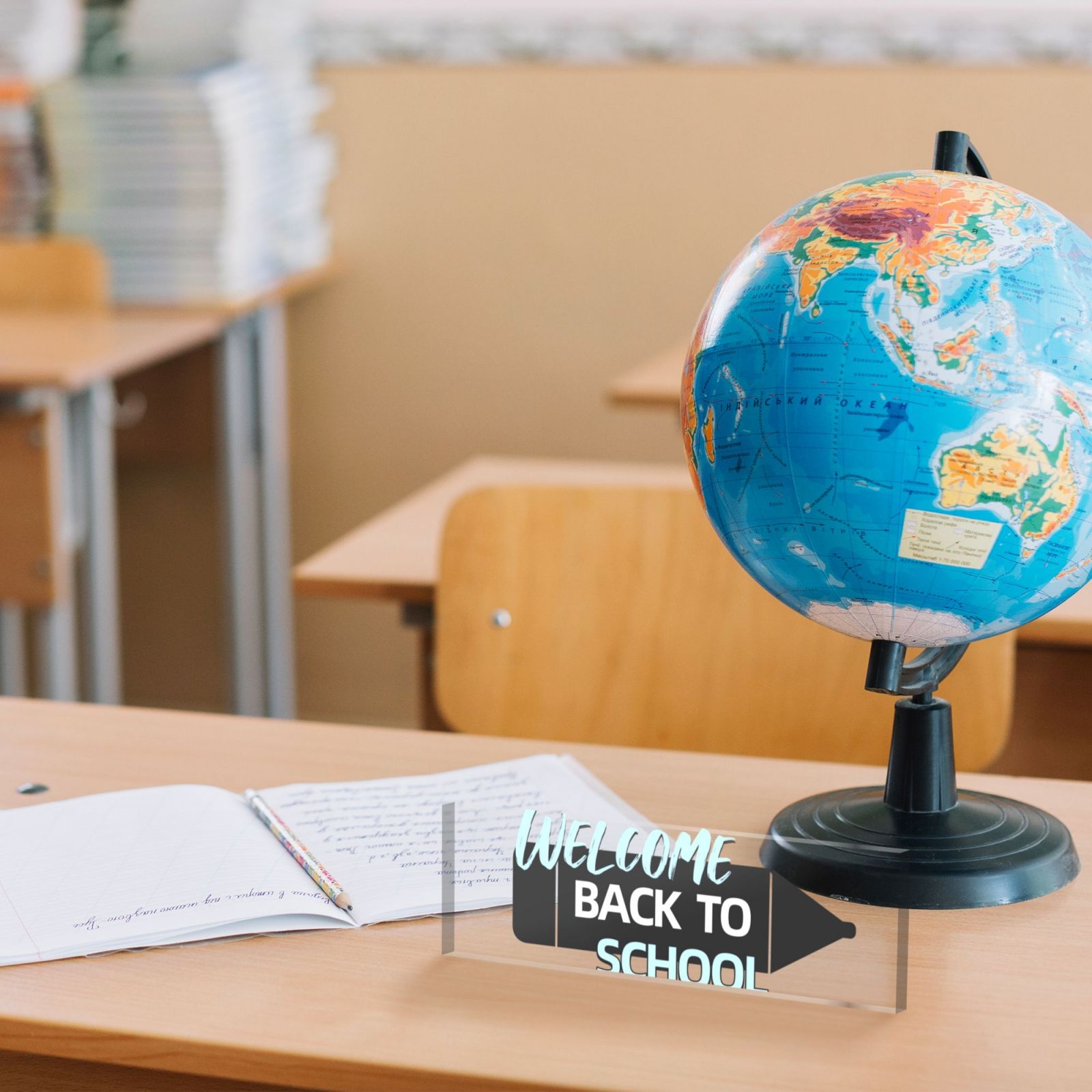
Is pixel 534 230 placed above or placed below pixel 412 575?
above

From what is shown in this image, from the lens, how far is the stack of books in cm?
281

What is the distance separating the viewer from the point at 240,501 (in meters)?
3.10

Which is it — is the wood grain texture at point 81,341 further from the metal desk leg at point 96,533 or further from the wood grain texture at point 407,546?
the wood grain texture at point 407,546

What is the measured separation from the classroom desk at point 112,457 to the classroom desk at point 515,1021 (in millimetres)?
1621

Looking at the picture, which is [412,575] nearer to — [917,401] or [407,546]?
[407,546]

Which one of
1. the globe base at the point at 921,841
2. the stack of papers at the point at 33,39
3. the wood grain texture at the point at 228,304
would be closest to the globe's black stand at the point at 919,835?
the globe base at the point at 921,841

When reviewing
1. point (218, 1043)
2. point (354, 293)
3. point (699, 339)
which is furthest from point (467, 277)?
point (218, 1043)

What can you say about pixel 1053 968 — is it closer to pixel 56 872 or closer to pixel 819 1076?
pixel 819 1076

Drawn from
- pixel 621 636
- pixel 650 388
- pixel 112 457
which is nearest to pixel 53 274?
pixel 112 457

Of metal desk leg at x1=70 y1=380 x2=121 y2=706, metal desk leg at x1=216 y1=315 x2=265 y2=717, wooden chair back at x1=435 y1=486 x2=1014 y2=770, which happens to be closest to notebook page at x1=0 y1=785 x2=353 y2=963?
wooden chair back at x1=435 y1=486 x2=1014 y2=770

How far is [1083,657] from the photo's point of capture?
5.14 feet

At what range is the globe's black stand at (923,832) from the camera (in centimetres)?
83

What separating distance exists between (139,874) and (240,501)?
89.8 inches

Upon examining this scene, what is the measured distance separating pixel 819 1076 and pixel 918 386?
31 centimetres
